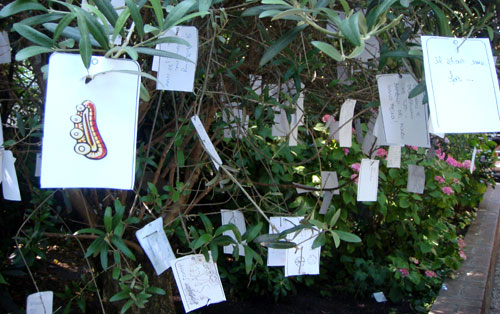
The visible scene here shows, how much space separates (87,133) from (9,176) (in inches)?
27.0

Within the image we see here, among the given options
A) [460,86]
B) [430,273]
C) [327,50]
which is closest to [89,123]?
[327,50]

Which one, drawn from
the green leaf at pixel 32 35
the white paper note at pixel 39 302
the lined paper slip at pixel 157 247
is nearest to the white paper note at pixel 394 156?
the lined paper slip at pixel 157 247

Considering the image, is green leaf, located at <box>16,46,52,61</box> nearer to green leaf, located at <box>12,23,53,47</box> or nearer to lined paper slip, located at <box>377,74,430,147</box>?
green leaf, located at <box>12,23,53,47</box>

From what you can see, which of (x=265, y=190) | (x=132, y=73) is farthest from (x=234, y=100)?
(x=132, y=73)

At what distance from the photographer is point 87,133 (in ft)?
3.54

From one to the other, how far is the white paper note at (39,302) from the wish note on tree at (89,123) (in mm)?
1047

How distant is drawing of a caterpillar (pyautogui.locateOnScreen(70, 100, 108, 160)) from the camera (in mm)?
1071

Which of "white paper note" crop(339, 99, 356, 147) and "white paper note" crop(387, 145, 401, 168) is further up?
"white paper note" crop(339, 99, 356, 147)

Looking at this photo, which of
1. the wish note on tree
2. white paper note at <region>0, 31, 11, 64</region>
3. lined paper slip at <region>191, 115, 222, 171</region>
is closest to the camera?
the wish note on tree

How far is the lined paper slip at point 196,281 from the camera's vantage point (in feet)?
5.88

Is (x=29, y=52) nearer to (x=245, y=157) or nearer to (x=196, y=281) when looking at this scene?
(x=196, y=281)

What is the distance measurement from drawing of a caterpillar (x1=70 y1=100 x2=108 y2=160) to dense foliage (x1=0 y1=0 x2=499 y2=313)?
12 centimetres

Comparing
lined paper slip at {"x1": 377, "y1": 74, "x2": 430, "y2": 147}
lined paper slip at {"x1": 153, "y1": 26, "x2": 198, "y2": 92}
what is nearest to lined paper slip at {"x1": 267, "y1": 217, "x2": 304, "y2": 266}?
lined paper slip at {"x1": 377, "y1": 74, "x2": 430, "y2": 147}

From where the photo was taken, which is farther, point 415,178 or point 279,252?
point 415,178
